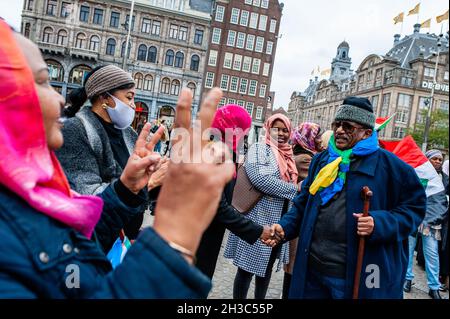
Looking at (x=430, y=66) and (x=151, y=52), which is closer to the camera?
(x=151, y=52)

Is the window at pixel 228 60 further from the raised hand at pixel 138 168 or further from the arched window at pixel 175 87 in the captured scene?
the raised hand at pixel 138 168

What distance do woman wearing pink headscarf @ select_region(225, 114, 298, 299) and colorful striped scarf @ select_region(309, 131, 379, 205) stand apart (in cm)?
85

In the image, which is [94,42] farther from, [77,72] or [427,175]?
[427,175]

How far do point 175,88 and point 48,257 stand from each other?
136 feet

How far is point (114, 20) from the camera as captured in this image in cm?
3981

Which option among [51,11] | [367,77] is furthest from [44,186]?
[367,77]

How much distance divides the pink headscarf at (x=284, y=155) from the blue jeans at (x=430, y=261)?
265 cm

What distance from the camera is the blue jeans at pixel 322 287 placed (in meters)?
2.38

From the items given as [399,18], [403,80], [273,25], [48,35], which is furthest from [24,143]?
[403,80]

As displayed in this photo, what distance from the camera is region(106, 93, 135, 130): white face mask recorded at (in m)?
2.64

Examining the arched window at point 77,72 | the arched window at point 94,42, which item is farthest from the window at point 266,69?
the arched window at point 77,72

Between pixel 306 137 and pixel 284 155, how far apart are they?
502mm

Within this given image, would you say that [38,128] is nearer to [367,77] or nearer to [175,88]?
[175,88]

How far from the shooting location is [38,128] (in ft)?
3.33
